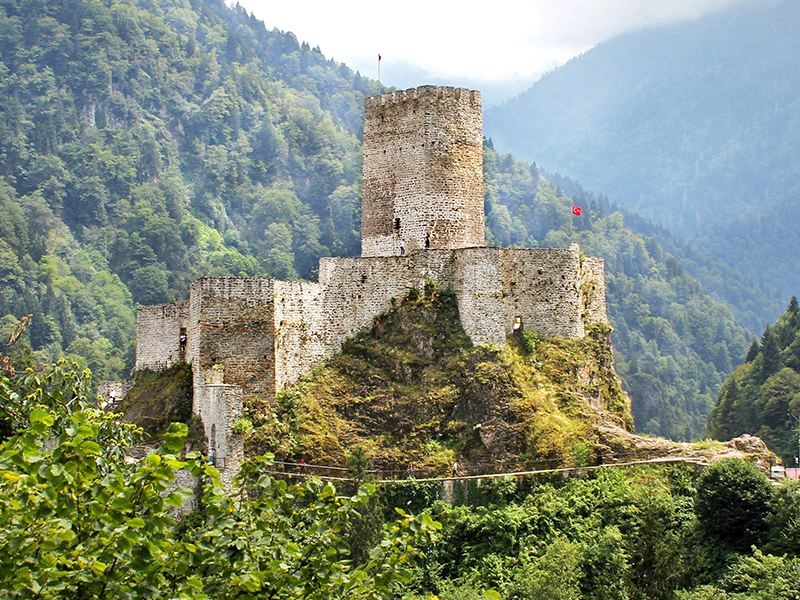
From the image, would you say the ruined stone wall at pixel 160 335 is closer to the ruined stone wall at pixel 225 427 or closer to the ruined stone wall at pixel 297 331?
the ruined stone wall at pixel 297 331

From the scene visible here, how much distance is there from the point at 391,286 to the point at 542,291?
17.6ft

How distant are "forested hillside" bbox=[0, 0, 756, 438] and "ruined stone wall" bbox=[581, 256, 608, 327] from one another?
6725cm

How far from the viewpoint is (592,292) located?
41375 millimetres

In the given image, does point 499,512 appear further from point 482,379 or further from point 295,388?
point 295,388

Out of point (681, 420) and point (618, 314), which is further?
point (618, 314)

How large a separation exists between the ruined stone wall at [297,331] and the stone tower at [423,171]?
4.14 meters

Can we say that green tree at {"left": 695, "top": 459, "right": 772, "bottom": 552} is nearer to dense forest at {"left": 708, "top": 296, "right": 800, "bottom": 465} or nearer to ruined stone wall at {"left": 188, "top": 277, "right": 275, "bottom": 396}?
ruined stone wall at {"left": 188, "top": 277, "right": 275, "bottom": 396}

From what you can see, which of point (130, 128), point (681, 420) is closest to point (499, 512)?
point (681, 420)

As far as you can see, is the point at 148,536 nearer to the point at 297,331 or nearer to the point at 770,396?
the point at 297,331

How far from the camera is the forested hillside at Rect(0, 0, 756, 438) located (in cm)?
11756

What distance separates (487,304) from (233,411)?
926cm

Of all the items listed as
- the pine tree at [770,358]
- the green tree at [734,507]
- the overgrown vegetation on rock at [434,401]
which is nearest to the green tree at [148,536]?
the overgrown vegetation on rock at [434,401]

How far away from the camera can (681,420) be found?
13950 cm

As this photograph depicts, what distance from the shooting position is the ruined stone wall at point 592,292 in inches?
1604
